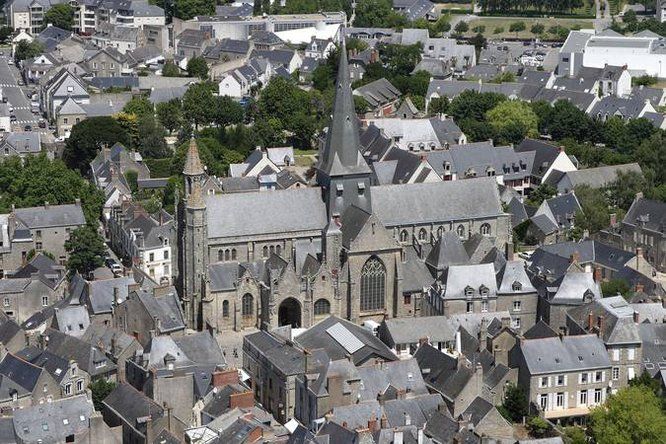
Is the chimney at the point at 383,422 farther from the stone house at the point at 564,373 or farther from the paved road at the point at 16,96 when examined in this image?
the paved road at the point at 16,96

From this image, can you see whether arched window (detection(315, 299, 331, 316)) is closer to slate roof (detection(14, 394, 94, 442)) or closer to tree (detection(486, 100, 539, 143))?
slate roof (detection(14, 394, 94, 442))

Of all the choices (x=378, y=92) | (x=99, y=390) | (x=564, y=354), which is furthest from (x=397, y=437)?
(x=378, y=92)

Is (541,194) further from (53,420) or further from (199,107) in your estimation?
(53,420)

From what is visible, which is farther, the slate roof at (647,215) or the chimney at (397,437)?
the slate roof at (647,215)

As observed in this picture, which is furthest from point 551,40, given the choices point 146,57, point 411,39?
point 146,57

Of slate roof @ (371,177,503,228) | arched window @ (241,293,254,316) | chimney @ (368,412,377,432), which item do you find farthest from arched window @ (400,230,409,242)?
chimney @ (368,412,377,432)

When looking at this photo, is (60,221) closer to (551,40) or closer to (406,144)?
(406,144)

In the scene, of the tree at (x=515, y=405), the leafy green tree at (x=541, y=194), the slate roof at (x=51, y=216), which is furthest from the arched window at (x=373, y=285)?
the leafy green tree at (x=541, y=194)
